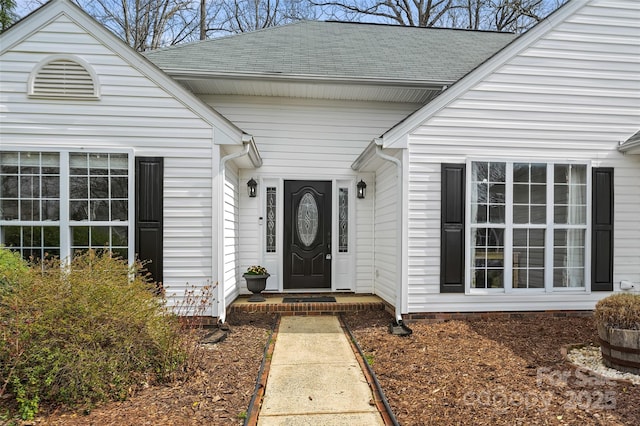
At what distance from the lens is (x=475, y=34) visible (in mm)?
10141

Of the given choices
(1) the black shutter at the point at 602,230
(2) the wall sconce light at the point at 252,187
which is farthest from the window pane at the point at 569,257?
(2) the wall sconce light at the point at 252,187

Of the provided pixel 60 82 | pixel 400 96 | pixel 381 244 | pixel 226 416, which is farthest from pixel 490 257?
pixel 60 82

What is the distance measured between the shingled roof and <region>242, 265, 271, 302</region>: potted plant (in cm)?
345

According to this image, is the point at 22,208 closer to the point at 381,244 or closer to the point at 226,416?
the point at 226,416

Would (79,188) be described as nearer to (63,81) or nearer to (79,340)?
(63,81)

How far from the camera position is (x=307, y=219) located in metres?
7.57

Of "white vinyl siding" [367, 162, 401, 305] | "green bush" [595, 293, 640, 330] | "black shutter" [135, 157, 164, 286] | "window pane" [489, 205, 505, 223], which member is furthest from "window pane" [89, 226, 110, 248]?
"green bush" [595, 293, 640, 330]

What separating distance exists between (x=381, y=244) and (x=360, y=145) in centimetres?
195

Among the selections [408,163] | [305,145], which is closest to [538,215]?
[408,163]

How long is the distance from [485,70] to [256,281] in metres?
4.96

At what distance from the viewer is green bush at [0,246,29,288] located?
3932 millimetres

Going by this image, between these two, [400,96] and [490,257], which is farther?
[400,96]

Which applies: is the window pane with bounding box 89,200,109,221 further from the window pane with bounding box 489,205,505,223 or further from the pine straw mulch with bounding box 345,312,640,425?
the window pane with bounding box 489,205,505,223

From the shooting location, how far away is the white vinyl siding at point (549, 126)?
5840 mm
